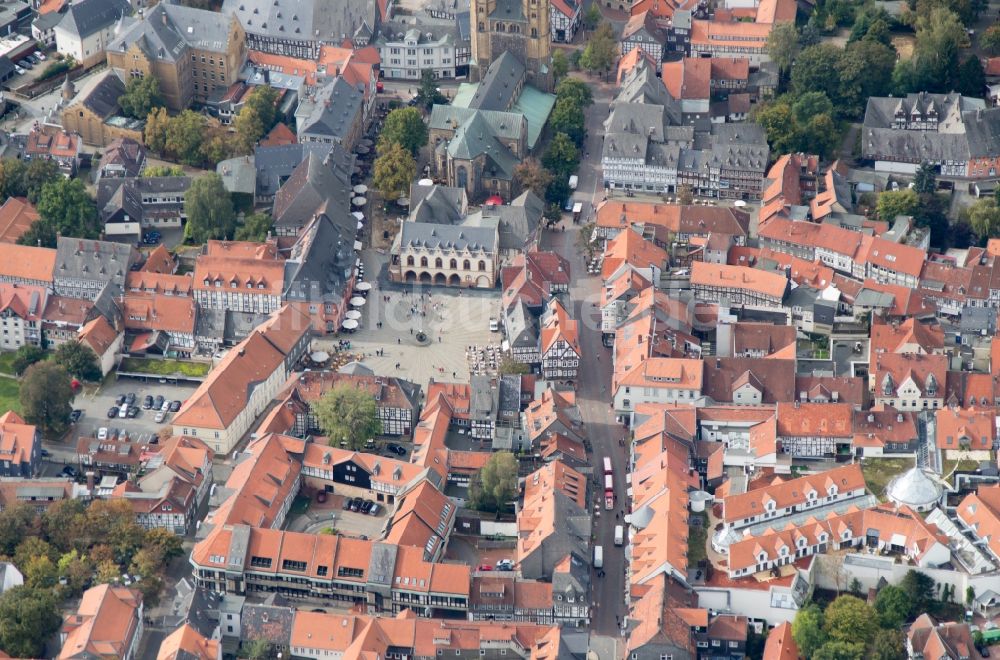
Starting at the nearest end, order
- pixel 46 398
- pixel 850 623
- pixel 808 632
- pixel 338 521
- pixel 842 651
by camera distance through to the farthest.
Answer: pixel 842 651
pixel 808 632
pixel 850 623
pixel 338 521
pixel 46 398

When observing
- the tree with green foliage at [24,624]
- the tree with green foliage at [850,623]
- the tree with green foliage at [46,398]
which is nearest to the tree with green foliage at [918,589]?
Answer: the tree with green foliage at [850,623]

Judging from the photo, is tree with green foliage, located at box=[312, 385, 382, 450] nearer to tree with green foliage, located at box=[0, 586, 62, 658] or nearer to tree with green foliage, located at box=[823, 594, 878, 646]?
tree with green foliage, located at box=[0, 586, 62, 658]

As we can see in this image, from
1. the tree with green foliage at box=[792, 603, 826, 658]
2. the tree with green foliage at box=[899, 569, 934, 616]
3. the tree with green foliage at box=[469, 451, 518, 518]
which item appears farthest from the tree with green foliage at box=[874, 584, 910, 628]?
the tree with green foliage at box=[469, 451, 518, 518]

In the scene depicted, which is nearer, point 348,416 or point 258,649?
point 258,649

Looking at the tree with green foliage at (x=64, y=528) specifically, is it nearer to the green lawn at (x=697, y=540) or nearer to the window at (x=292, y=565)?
the window at (x=292, y=565)

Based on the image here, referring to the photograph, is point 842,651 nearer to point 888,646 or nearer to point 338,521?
point 888,646

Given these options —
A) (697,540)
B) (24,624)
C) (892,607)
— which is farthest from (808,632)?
(24,624)

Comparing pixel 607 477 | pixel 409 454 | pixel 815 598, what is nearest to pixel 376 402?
pixel 409 454
